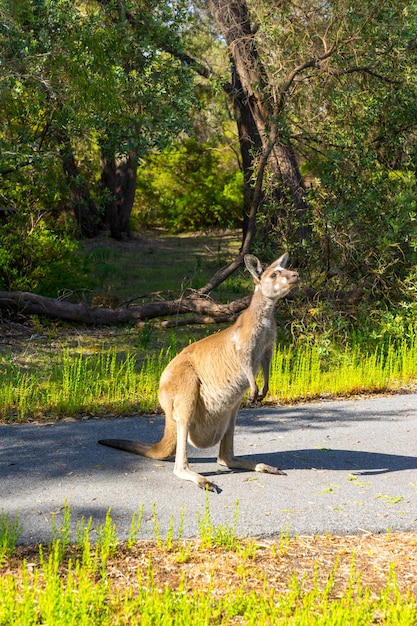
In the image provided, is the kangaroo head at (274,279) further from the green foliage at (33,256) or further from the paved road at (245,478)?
the green foliage at (33,256)

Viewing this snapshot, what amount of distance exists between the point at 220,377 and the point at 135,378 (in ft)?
8.68

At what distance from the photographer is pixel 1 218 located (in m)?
12.5

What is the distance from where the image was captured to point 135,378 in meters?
8.17

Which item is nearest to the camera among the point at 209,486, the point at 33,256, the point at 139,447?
the point at 209,486

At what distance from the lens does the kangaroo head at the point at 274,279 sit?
5535 millimetres

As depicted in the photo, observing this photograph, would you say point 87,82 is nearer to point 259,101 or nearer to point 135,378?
point 259,101

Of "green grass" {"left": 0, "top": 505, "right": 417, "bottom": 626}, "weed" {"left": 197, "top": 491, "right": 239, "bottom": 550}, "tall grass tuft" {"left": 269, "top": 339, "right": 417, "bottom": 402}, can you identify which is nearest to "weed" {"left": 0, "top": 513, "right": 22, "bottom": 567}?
"green grass" {"left": 0, "top": 505, "right": 417, "bottom": 626}

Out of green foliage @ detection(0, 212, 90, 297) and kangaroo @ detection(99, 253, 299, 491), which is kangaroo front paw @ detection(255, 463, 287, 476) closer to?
kangaroo @ detection(99, 253, 299, 491)

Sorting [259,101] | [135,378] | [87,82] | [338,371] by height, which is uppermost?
[259,101]

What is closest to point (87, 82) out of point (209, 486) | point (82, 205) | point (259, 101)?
point (259, 101)

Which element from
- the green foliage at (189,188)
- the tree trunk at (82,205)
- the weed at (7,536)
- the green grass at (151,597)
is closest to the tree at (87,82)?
the tree trunk at (82,205)

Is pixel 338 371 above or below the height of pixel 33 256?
below

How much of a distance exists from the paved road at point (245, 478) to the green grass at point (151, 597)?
35 cm

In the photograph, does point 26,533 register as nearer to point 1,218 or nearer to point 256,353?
point 256,353
